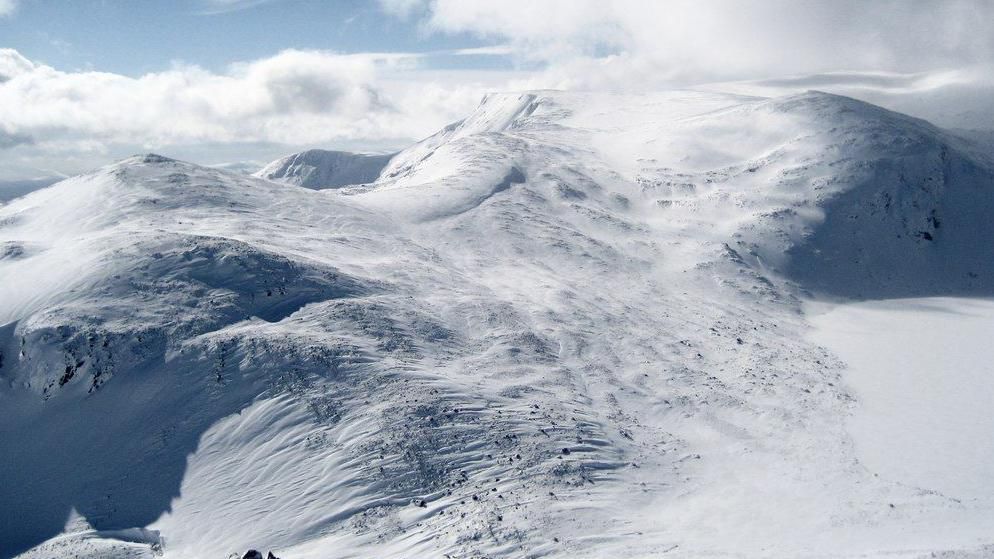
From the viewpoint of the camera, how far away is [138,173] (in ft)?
185

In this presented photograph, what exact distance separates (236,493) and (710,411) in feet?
78.6

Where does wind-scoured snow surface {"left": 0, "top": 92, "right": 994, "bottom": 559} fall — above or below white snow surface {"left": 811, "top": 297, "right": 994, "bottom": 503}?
above

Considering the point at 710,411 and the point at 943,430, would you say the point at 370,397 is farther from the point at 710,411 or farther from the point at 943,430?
the point at 943,430

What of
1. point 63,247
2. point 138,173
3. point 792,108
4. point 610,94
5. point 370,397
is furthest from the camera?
point 610,94

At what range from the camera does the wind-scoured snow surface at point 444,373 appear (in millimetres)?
23875

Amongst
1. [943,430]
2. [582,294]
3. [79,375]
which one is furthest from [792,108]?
[79,375]

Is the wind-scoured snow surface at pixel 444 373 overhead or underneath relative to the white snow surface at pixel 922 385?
overhead

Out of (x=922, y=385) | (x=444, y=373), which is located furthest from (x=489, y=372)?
(x=922, y=385)

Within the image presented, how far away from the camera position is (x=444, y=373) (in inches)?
1280

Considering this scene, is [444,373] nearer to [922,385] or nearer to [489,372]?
→ [489,372]

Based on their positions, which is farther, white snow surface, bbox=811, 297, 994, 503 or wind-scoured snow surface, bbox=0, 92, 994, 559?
white snow surface, bbox=811, 297, 994, 503

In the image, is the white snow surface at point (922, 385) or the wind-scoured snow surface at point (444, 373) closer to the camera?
the wind-scoured snow surface at point (444, 373)

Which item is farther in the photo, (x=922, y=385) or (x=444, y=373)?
(x=922, y=385)

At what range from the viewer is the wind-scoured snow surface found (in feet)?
78.3
